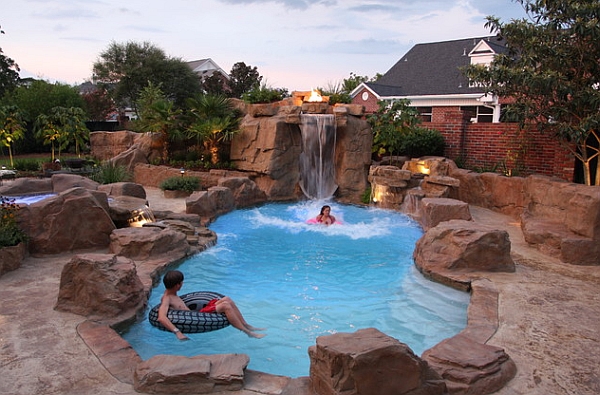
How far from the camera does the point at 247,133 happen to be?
48.7 ft

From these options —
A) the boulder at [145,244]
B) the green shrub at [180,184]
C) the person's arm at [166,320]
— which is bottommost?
the person's arm at [166,320]

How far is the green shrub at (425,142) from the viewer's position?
1406cm

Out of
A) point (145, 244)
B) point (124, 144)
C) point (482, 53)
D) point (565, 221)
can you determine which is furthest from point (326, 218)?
point (482, 53)

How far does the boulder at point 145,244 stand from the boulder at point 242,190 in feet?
16.6

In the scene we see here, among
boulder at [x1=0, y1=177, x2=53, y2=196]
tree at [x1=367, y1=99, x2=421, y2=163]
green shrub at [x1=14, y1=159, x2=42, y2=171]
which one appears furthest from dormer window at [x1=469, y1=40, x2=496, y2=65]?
green shrub at [x1=14, y1=159, x2=42, y2=171]

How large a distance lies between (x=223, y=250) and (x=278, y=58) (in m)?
30.5

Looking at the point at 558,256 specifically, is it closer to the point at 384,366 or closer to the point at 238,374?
the point at 384,366

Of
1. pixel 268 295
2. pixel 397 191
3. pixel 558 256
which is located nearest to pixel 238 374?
pixel 268 295

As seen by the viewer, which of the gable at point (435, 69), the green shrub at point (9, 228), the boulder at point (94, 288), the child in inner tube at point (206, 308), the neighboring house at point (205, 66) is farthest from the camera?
the neighboring house at point (205, 66)

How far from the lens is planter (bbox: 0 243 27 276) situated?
620cm

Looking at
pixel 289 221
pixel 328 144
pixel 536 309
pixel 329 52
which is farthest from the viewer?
pixel 329 52

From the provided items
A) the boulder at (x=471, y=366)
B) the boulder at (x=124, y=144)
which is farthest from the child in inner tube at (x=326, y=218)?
the boulder at (x=124, y=144)

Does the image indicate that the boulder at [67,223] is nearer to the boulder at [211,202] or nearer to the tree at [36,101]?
the boulder at [211,202]

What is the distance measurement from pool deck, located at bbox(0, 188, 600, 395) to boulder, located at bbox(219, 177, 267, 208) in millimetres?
6216
